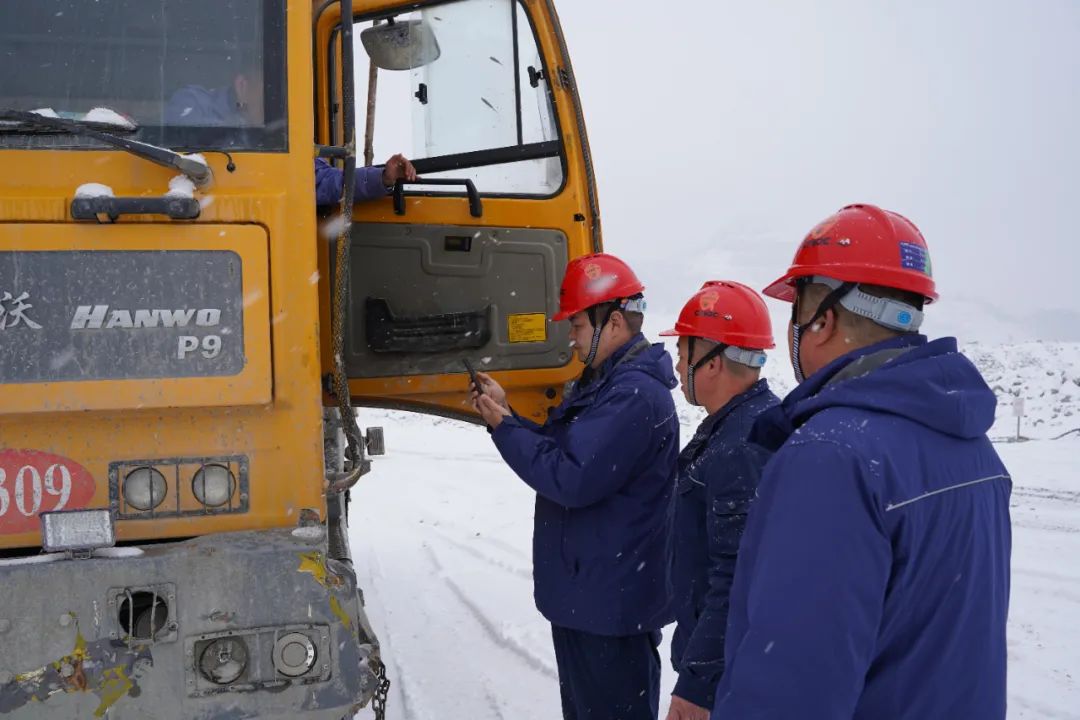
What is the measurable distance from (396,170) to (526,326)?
2.74 ft

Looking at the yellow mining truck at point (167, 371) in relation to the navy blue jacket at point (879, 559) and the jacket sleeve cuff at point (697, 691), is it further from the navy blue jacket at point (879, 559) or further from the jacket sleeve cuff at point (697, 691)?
the navy blue jacket at point (879, 559)

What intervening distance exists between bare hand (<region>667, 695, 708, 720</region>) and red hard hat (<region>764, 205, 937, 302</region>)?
119cm

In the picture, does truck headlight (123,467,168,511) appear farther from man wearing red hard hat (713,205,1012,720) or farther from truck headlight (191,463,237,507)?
man wearing red hard hat (713,205,1012,720)

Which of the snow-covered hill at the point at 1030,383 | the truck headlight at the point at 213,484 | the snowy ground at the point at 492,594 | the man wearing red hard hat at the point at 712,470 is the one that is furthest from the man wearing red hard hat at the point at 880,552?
the snow-covered hill at the point at 1030,383

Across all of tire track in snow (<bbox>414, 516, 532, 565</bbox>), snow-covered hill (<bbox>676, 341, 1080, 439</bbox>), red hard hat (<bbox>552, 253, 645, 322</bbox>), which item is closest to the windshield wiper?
red hard hat (<bbox>552, 253, 645, 322</bbox>)

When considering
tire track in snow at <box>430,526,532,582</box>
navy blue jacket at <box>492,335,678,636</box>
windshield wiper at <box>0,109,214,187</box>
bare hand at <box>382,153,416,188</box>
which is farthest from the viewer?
tire track in snow at <box>430,526,532,582</box>

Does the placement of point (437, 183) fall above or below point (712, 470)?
above

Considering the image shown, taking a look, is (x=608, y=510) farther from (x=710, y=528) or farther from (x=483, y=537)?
(x=483, y=537)

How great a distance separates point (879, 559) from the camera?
4.88 ft

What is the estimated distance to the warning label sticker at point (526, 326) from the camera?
12.5ft

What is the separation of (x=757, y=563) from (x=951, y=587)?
1.09ft

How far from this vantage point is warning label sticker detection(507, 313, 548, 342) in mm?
3816

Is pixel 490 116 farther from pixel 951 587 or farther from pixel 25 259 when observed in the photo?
pixel 951 587

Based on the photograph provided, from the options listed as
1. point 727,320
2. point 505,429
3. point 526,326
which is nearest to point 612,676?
point 505,429
